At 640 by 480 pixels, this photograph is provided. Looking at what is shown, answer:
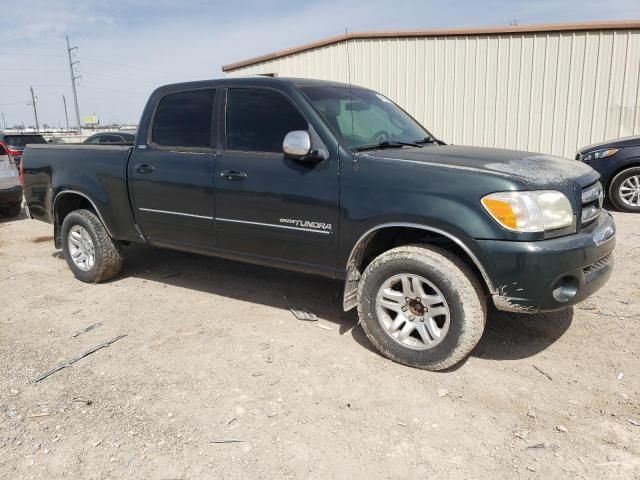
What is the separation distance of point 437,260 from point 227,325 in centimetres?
185

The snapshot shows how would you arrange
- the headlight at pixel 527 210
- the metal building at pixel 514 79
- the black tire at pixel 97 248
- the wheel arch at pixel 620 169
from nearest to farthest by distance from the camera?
the headlight at pixel 527 210 < the black tire at pixel 97 248 < the wheel arch at pixel 620 169 < the metal building at pixel 514 79

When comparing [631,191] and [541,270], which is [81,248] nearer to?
[541,270]

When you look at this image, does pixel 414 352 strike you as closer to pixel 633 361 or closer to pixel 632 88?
pixel 633 361

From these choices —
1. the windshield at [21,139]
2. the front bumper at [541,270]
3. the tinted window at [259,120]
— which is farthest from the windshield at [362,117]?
the windshield at [21,139]

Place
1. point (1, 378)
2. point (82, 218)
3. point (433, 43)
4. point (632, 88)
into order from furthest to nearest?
1. point (433, 43)
2. point (632, 88)
3. point (82, 218)
4. point (1, 378)

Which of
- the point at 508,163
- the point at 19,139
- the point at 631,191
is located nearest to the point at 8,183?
the point at 19,139

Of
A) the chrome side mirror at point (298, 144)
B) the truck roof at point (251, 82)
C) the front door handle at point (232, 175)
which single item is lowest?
the front door handle at point (232, 175)

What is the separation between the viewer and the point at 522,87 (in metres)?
10.2

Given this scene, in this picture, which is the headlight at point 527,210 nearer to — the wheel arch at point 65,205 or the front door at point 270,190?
the front door at point 270,190

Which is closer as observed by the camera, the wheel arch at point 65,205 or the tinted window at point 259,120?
the tinted window at point 259,120

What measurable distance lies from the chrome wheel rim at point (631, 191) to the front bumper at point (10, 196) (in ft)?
32.8

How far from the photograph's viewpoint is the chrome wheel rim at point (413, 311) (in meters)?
3.32

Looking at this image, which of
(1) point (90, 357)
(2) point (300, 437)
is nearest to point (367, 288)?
(2) point (300, 437)

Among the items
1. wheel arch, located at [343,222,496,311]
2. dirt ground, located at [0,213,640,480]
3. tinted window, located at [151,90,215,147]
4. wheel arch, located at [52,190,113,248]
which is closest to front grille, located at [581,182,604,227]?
wheel arch, located at [343,222,496,311]
